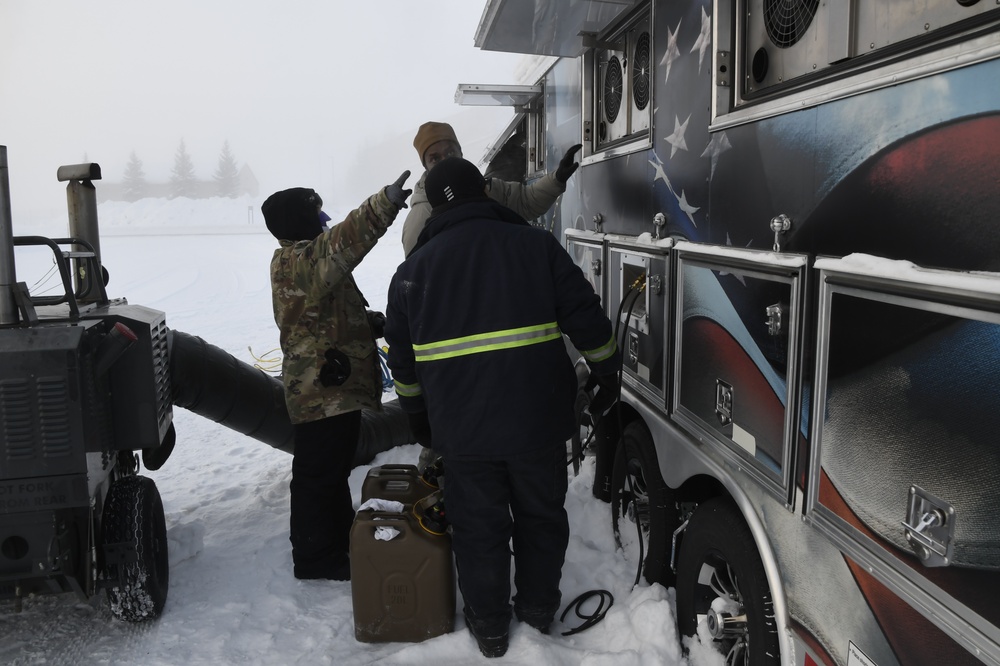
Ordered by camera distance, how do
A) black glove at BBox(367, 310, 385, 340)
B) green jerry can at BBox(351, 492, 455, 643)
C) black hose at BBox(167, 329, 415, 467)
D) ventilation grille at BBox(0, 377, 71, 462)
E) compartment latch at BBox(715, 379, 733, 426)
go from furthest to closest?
black hose at BBox(167, 329, 415, 467)
black glove at BBox(367, 310, 385, 340)
green jerry can at BBox(351, 492, 455, 643)
ventilation grille at BBox(0, 377, 71, 462)
compartment latch at BBox(715, 379, 733, 426)

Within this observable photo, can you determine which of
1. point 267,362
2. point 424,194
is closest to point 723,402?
point 424,194

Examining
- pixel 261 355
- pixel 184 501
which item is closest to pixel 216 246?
pixel 261 355

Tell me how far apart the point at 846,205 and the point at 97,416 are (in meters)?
2.75

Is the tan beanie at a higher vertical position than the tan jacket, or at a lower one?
higher

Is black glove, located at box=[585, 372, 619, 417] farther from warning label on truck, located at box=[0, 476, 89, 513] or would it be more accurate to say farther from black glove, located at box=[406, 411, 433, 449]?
warning label on truck, located at box=[0, 476, 89, 513]

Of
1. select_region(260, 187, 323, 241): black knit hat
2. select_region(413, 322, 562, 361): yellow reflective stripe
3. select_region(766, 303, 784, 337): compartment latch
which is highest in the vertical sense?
select_region(260, 187, 323, 241): black knit hat

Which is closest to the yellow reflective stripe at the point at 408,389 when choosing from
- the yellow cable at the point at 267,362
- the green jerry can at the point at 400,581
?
the green jerry can at the point at 400,581

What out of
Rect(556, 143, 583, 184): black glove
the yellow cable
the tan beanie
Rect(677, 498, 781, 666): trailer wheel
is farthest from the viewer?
the yellow cable

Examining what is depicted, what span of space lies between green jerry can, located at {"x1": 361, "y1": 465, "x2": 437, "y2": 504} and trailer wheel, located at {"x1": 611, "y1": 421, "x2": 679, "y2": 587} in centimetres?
93

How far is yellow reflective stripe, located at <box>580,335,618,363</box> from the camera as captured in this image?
2789mm

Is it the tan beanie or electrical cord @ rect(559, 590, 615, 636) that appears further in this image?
the tan beanie

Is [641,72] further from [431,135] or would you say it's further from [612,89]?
[431,135]

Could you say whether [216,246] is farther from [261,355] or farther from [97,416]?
[97,416]

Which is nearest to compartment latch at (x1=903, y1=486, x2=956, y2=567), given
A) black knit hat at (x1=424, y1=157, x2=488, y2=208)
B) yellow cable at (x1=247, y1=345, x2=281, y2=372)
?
black knit hat at (x1=424, y1=157, x2=488, y2=208)
